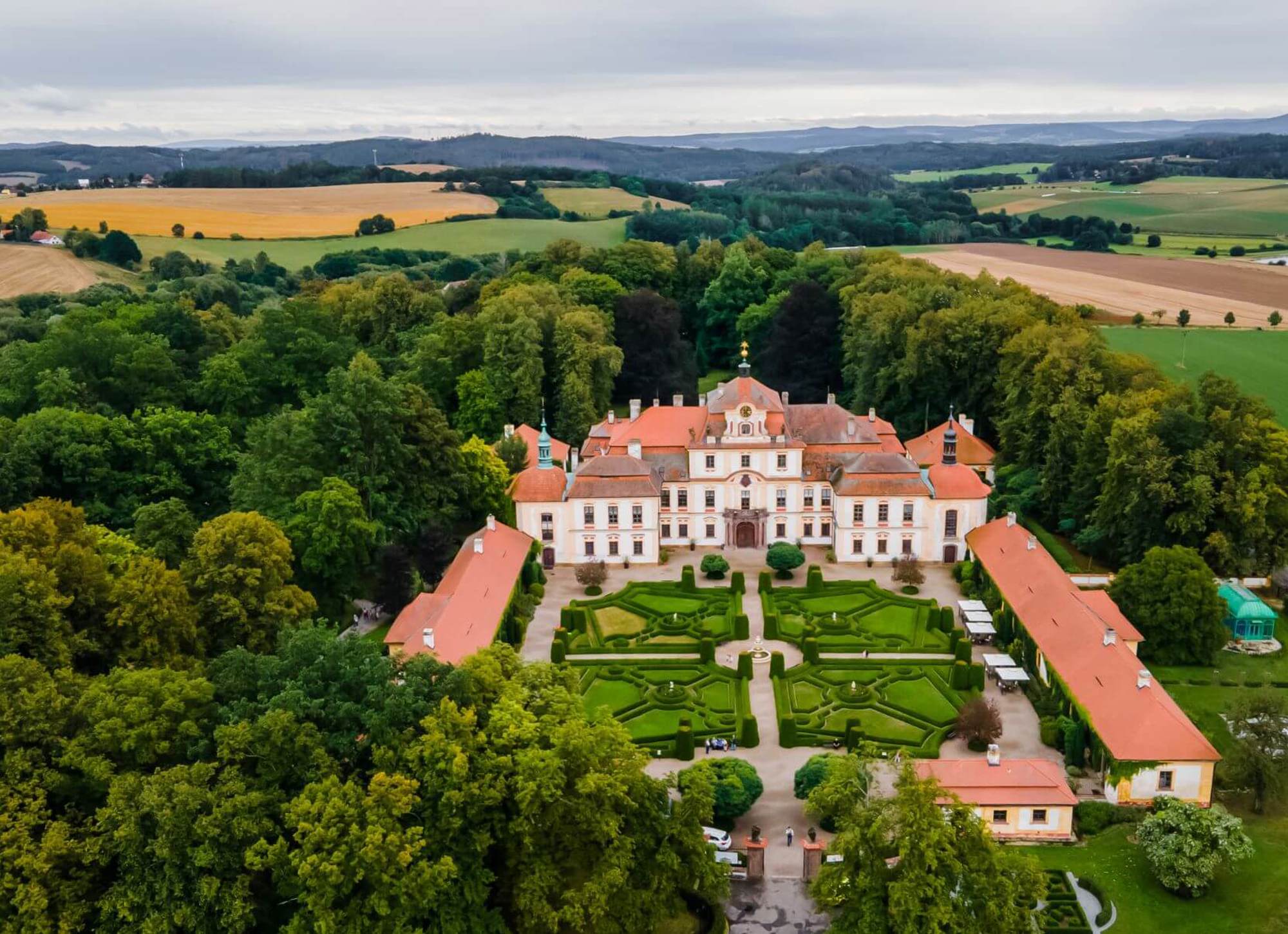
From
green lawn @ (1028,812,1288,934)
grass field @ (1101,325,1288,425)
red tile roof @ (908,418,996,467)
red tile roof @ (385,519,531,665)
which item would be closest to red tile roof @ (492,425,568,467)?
red tile roof @ (385,519,531,665)

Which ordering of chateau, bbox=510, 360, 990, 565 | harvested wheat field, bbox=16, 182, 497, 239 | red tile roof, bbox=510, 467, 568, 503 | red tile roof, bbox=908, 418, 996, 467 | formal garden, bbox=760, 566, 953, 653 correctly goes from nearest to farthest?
formal garden, bbox=760, 566, 953, 653
chateau, bbox=510, 360, 990, 565
red tile roof, bbox=510, 467, 568, 503
red tile roof, bbox=908, 418, 996, 467
harvested wheat field, bbox=16, 182, 497, 239

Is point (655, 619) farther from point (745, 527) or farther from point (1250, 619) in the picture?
point (1250, 619)

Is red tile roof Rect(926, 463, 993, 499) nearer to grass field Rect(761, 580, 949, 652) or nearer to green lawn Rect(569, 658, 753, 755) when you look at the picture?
grass field Rect(761, 580, 949, 652)

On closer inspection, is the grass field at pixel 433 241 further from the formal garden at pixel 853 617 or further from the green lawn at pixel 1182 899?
the green lawn at pixel 1182 899

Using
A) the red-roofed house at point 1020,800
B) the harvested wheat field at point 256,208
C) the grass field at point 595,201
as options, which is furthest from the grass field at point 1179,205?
the red-roofed house at point 1020,800

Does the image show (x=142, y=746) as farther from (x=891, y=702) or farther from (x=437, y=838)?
(x=891, y=702)

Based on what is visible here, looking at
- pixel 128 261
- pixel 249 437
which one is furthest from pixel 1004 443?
pixel 128 261
